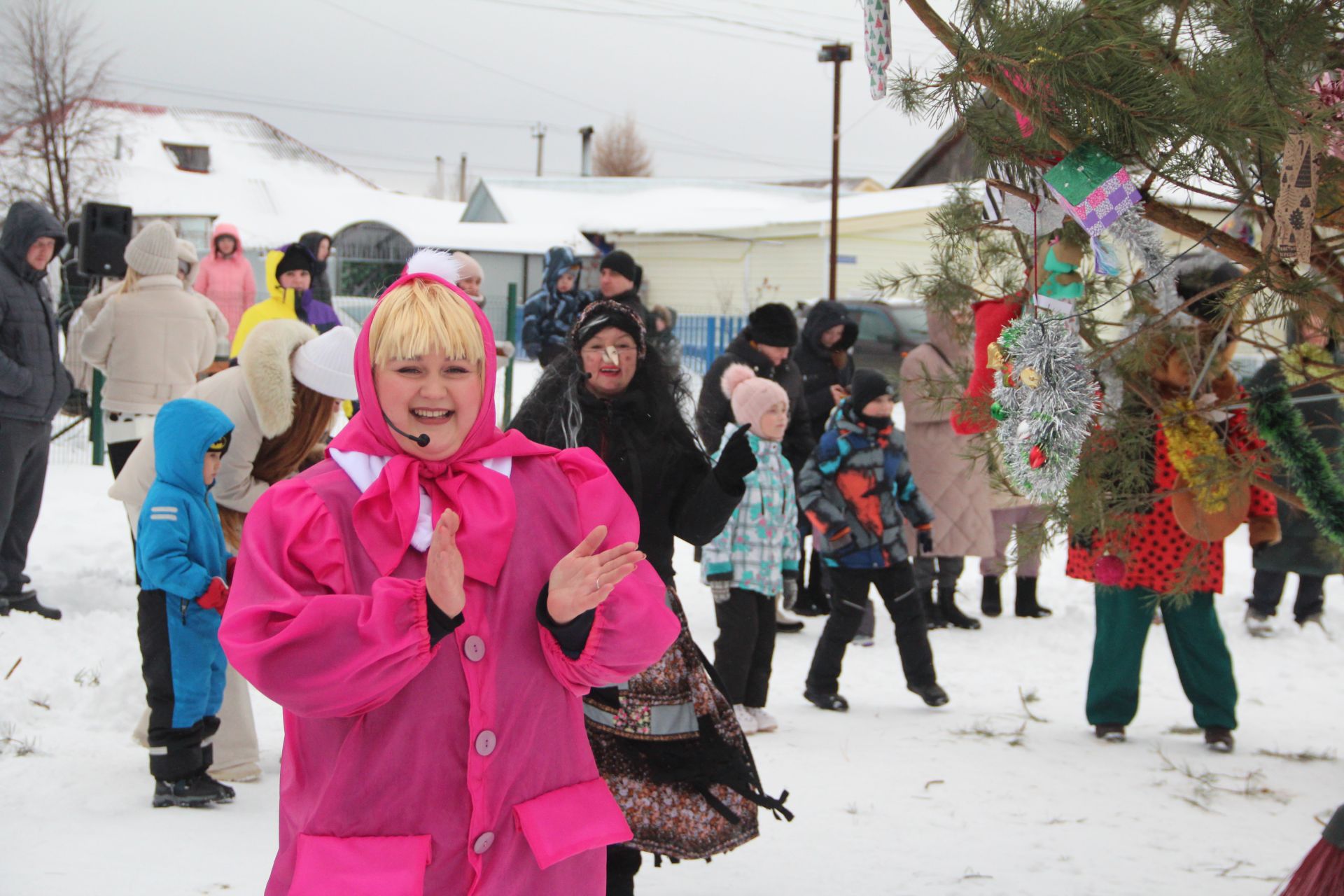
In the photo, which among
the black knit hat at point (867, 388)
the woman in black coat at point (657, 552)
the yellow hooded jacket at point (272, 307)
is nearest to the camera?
the woman in black coat at point (657, 552)

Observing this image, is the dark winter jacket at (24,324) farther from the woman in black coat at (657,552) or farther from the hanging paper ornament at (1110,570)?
the hanging paper ornament at (1110,570)

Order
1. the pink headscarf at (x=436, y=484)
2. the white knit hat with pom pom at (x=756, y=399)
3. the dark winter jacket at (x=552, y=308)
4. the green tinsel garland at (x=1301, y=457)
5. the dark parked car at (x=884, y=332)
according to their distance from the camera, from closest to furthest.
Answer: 1. the pink headscarf at (x=436, y=484)
2. the green tinsel garland at (x=1301, y=457)
3. the white knit hat with pom pom at (x=756, y=399)
4. the dark winter jacket at (x=552, y=308)
5. the dark parked car at (x=884, y=332)

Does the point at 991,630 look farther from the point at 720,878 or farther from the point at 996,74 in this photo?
the point at 996,74

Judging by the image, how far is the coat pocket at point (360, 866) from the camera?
177 centimetres

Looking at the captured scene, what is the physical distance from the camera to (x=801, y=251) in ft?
76.6

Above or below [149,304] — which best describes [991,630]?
below

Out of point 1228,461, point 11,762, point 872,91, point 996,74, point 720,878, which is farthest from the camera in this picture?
point 11,762

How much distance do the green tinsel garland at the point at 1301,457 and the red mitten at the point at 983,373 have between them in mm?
726

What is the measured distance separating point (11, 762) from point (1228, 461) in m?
3.85

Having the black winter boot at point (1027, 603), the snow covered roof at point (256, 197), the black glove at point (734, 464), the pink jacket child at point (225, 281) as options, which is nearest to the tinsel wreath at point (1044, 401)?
the black glove at point (734, 464)

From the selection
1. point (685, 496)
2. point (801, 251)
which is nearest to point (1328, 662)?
point (685, 496)

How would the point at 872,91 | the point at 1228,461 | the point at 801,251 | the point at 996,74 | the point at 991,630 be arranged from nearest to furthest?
the point at 996,74 < the point at 872,91 < the point at 1228,461 < the point at 991,630 < the point at 801,251

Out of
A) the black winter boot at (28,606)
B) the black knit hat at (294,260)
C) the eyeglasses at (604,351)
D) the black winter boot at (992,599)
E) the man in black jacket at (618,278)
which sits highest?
the black knit hat at (294,260)

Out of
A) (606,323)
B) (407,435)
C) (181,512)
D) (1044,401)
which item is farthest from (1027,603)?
(407,435)
